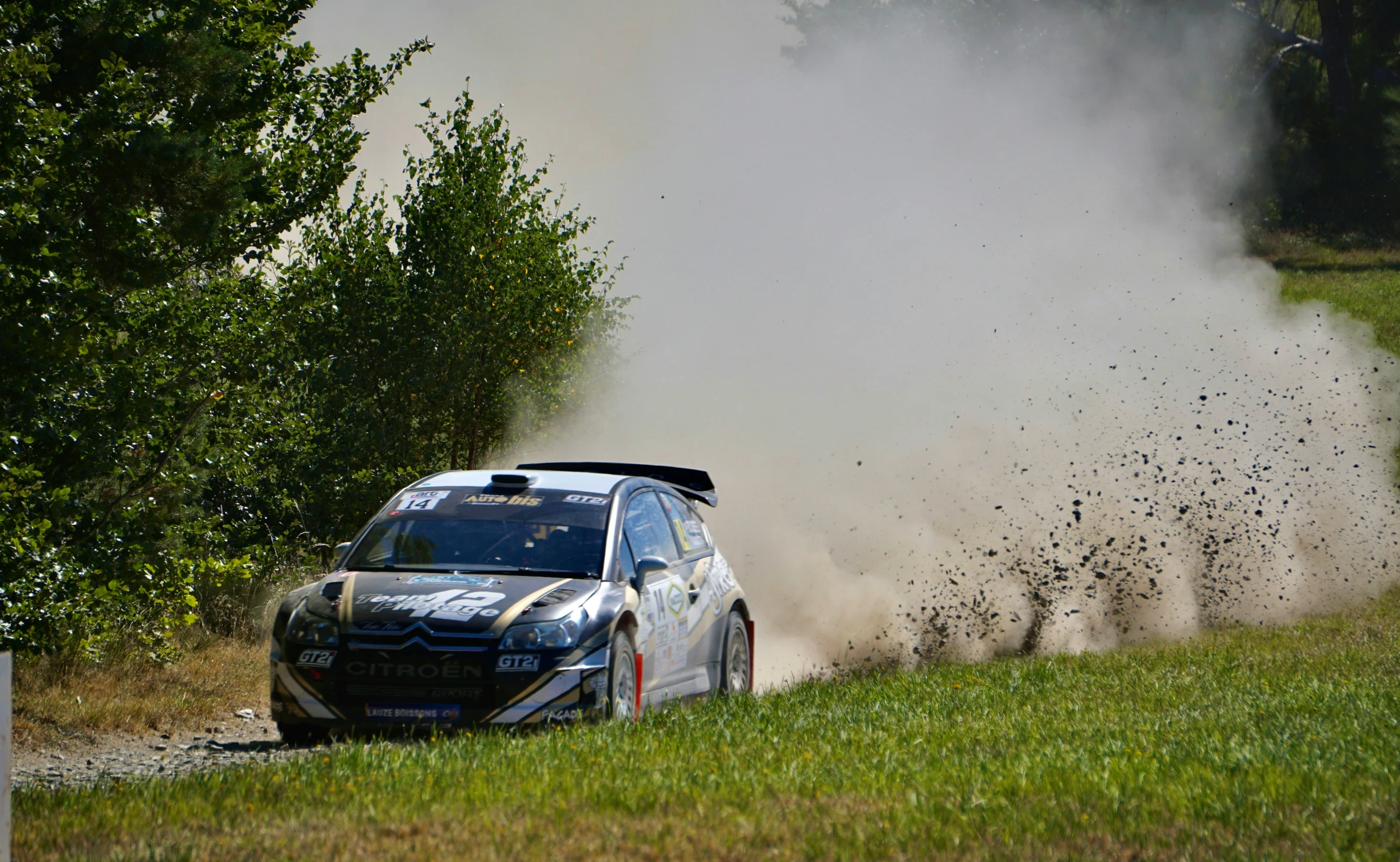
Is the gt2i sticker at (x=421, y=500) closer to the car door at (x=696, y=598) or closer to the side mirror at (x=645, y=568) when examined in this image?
the side mirror at (x=645, y=568)

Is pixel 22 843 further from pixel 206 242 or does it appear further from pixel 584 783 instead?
pixel 206 242

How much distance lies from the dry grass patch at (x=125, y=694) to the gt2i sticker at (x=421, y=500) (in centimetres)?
248

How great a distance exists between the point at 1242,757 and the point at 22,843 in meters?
4.98

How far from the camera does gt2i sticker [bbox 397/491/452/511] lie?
8.25m

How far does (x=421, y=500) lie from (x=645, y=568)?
163cm

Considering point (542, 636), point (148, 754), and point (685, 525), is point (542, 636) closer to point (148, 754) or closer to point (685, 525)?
point (685, 525)

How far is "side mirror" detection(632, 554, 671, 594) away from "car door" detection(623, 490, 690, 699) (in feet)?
0.19

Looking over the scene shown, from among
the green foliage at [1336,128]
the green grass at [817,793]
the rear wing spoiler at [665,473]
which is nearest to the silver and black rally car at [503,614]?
the green grass at [817,793]

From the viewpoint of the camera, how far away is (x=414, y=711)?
699 centimetres

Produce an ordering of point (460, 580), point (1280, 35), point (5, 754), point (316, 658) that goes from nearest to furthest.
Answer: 1. point (5, 754)
2. point (316, 658)
3. point (460, 580)
4. point (1280, 35)

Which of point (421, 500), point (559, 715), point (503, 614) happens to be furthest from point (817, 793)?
point (421, 500)

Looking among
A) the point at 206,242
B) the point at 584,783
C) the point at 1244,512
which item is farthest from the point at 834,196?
the point at 584,783

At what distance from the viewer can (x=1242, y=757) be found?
591 cm

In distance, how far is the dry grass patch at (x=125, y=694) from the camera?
28.5ft
